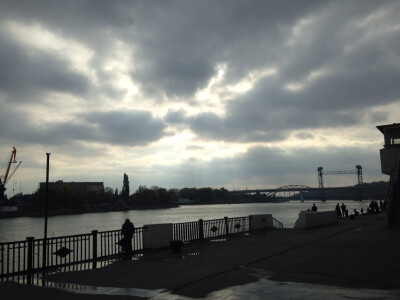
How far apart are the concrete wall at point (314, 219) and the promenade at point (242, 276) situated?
425 inches

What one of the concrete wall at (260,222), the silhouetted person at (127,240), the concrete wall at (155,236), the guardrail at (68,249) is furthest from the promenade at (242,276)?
the concrete wall at (260,222)

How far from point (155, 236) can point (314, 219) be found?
50.9 ft

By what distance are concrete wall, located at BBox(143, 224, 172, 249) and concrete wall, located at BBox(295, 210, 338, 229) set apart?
499 inches

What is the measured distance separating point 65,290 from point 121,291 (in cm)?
156

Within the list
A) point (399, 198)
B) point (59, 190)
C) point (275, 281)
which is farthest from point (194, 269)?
point (59, 190)

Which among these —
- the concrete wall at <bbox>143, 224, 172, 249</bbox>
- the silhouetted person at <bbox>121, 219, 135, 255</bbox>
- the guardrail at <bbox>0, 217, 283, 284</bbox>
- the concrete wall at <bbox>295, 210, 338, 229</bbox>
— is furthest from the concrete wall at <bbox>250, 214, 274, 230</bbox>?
the silhouetted person at <bbox>121, 219, 135, 255</bbox>

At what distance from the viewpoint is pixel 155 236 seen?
720 inches

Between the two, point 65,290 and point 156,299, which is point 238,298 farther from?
point 65,290

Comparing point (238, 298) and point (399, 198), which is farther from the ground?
point (399, 198)

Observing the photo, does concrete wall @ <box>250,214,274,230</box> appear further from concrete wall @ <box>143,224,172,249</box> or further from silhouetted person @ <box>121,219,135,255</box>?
silhouetted person @ <box>121,219,135,255</box>

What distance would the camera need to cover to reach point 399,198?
2830 centimetres

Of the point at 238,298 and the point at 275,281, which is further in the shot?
the point at 275,281

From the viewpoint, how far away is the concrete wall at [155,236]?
1805 cm

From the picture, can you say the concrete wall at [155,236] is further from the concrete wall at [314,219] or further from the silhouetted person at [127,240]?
the concrete wall at [314,219]
